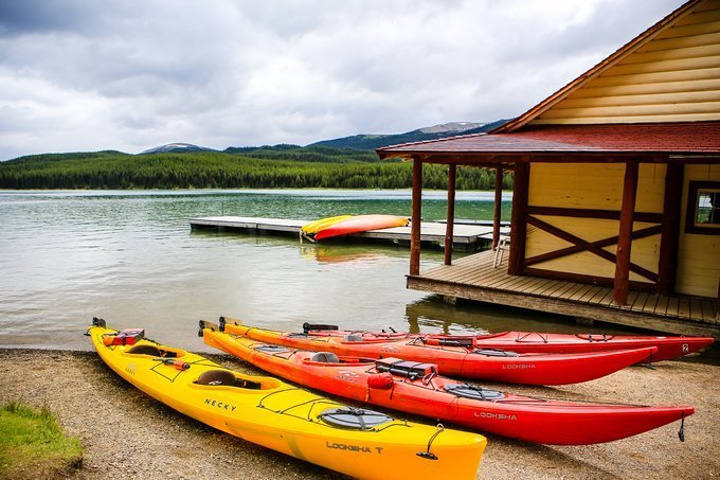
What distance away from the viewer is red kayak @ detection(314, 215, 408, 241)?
2298 centimetres

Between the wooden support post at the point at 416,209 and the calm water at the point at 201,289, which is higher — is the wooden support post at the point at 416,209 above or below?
above

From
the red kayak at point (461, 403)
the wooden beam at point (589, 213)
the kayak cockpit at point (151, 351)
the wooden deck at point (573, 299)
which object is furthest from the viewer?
the wooden beam at point (589, 213)

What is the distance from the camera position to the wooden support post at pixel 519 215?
451 inches

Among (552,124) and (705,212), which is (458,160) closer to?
(552,124)

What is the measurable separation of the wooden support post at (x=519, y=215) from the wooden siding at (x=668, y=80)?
1.80 m

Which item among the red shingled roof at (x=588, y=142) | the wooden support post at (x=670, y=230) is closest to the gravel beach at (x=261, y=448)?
the wooden support post at (x=670, y=230)

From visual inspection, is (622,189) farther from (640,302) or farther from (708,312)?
(708,312)

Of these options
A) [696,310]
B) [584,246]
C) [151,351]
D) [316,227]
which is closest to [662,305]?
[696,310]

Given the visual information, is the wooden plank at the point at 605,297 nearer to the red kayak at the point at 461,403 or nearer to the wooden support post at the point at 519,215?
the wooden support post at the point at 519,215

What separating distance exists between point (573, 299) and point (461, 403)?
16.7 ft

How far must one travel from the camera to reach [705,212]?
9688 mm

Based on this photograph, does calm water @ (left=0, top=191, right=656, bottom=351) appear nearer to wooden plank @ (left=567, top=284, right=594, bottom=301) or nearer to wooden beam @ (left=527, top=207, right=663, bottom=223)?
wooden plank @ (left=567, top=284, right=594, bottom=301)

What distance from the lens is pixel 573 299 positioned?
31.8ft

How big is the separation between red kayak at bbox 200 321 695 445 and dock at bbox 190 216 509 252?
47.8 ft
